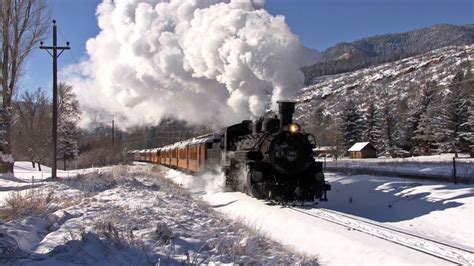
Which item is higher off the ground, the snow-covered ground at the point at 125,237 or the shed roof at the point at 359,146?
the shed roof at the point at 359,146

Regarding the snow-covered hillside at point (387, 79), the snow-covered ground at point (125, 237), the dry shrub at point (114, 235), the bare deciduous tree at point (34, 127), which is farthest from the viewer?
the snow-covered hillside at point (387, 79)

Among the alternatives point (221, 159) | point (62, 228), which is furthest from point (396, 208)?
point (62, 228)

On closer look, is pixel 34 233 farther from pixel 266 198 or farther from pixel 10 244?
pixel 266 198

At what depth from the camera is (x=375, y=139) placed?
61281 millimetres

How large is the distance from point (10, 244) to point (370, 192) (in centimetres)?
1327

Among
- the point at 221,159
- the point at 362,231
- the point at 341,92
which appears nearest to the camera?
the point at 362,231

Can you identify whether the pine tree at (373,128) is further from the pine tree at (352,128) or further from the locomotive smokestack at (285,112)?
the locomotive smokestack at (285,112)

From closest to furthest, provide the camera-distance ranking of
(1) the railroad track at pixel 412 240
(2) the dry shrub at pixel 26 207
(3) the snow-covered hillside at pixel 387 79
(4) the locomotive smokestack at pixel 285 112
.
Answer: (1) the railroad track at pixel 412 240 → (2) the dry shrub at pixel 26 207 → (4) the locomotive smokestack at pixel 285 112 → (3) the snow-covered hillside at pixel 387 79

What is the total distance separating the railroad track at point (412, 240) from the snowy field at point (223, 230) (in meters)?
0.14

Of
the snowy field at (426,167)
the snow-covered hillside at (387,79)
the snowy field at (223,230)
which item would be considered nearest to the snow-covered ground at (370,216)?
the snowy field at (223,230)

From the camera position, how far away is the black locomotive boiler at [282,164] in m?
13.9

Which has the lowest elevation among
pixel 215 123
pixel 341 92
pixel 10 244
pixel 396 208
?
pixel 396 208

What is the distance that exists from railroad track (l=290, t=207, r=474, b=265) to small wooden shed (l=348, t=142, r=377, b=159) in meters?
48.6

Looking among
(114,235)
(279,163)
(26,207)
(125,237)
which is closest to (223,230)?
(125,237)
